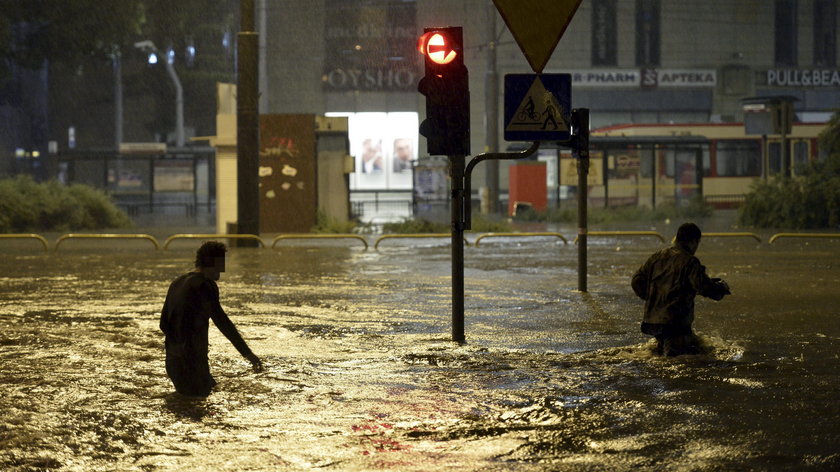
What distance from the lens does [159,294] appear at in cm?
1473

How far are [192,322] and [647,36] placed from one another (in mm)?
56862

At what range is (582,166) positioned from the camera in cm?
1416

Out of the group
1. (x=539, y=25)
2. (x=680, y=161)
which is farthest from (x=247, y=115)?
(x=680, y=161)

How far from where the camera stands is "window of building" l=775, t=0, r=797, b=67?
6338 cm

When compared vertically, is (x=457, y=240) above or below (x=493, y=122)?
below

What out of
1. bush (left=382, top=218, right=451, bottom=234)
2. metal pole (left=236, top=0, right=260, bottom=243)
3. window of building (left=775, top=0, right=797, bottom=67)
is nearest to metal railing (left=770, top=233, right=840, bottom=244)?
bush (left=382, top=218, right=451, bottom=234)

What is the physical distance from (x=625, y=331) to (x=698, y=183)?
29832 mm

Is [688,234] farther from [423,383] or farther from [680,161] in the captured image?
[680,161]

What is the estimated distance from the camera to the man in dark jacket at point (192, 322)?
310 inches

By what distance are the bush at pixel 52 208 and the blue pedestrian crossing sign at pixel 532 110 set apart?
69.0ft

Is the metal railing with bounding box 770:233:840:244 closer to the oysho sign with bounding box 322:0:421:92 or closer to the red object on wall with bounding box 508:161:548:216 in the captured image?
the red object on wall with bounding box 508:161:548:216

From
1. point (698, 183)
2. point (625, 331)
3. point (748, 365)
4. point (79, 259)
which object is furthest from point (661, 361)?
point (698, 183)

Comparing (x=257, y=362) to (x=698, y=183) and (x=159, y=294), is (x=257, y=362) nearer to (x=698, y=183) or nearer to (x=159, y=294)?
(x=159, y=294)

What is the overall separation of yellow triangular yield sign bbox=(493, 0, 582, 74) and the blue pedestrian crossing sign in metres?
0.44
